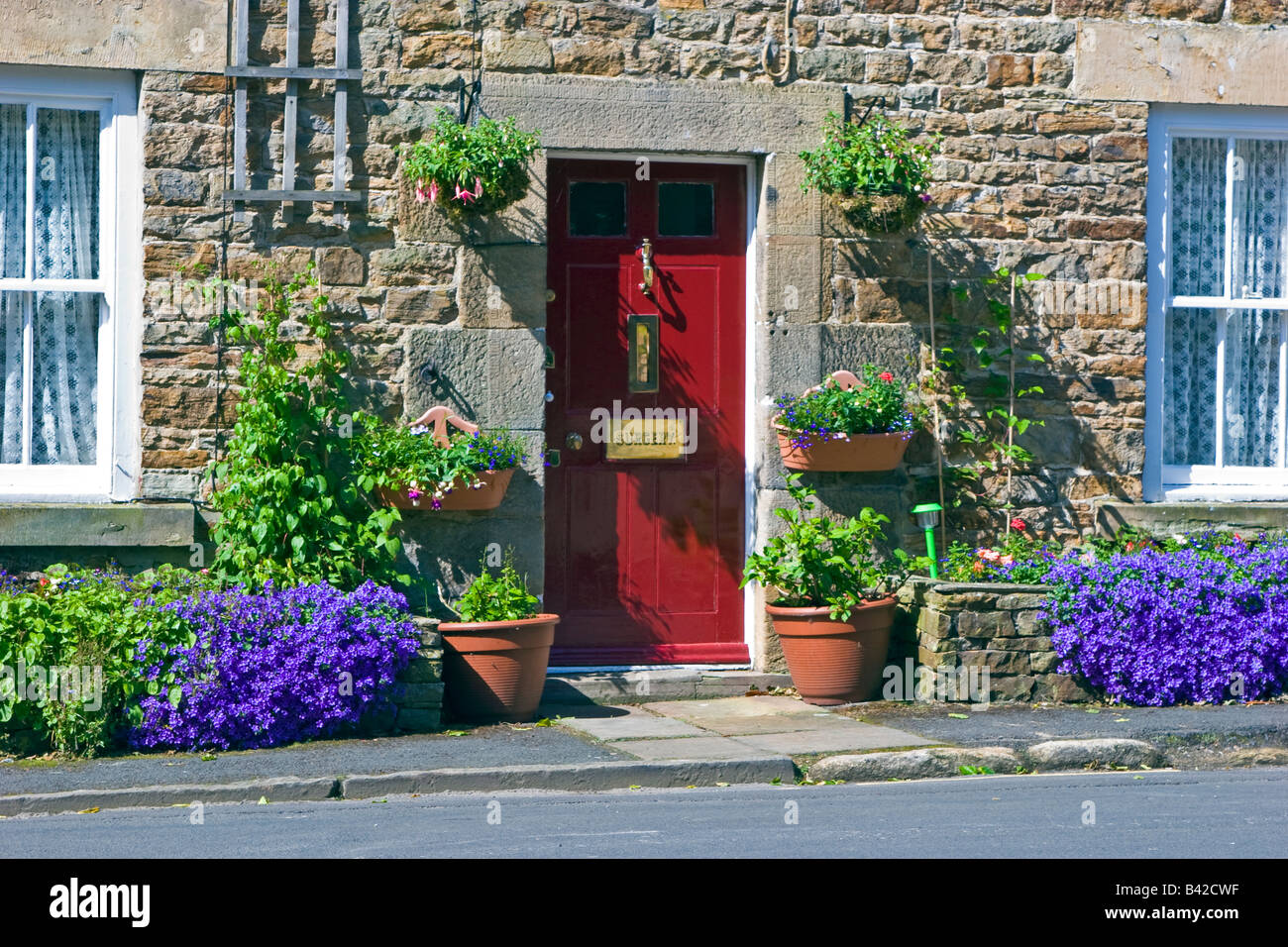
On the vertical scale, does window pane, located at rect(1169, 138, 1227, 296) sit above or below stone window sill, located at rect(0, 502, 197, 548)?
above

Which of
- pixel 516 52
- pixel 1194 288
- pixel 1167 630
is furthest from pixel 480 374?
pixel 1194 288

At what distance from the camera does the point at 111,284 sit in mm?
8133

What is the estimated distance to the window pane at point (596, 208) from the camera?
8648mm

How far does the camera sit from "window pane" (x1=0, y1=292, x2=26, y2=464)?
8.10 m

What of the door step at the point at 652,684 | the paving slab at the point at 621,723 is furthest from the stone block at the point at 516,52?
the paving slab at the point at 621,723

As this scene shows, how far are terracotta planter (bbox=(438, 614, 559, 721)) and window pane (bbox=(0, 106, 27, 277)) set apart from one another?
2.83 metres

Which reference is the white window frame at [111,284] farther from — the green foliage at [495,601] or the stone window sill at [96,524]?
the green foliage at [495,601]

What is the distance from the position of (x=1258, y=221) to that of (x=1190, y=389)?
1011 mm

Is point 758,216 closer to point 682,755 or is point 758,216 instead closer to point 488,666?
point 488,666

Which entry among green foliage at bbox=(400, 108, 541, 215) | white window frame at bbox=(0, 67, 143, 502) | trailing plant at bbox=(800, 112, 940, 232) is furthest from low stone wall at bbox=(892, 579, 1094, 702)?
white window frame at bbox=(0, 67, 143, 502)

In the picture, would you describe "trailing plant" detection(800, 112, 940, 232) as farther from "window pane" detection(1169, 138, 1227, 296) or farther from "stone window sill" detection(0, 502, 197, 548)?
"stone window sill" detection(0, 502, 197, 548)

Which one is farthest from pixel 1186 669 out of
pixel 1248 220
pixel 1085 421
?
pixel 1248 220

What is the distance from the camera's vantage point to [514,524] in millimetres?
8336

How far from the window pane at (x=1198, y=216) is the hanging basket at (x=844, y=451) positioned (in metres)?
2.00
